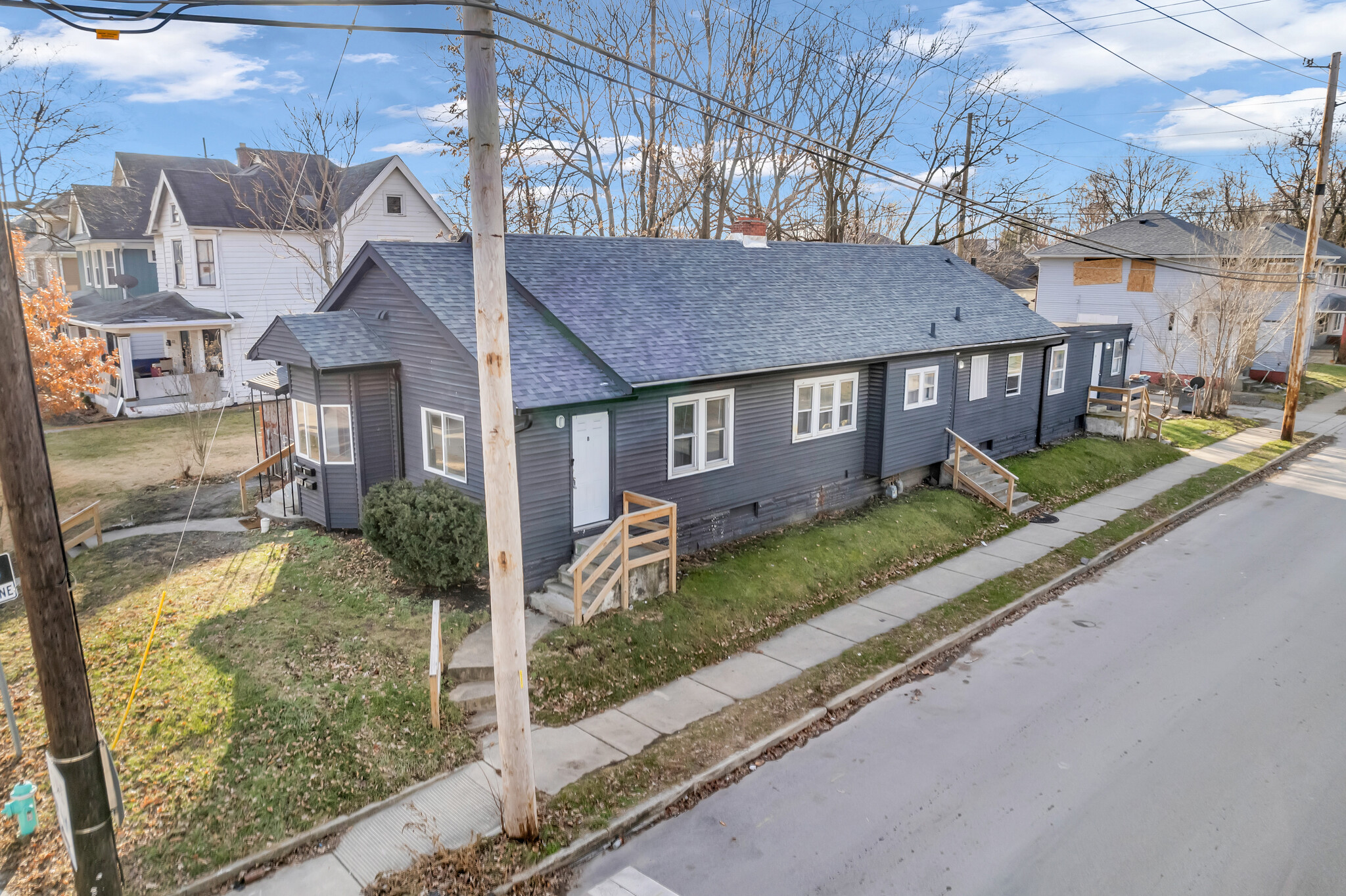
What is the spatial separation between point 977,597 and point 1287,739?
507cm

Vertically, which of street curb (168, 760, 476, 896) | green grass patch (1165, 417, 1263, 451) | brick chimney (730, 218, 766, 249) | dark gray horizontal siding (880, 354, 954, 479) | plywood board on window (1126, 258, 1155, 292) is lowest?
green grass patch (1165, 417, 1263, 451)

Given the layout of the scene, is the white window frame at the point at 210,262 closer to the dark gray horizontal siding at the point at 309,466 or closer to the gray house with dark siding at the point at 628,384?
the gray house with dark siding at the point at 628,384

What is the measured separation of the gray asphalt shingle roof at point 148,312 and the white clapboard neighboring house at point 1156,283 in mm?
36463

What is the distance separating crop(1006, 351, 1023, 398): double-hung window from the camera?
23.6m

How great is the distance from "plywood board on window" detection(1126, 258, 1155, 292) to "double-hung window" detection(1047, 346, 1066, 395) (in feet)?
54.4

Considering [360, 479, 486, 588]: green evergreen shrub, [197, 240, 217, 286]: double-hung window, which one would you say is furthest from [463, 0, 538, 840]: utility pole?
[197, 240, 217, 286]: double-hung window

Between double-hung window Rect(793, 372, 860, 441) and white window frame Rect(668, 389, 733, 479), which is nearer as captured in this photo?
white window frame Rect(668, 389, 733, 479)

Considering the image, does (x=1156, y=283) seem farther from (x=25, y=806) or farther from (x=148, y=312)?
(x=25, y=806)

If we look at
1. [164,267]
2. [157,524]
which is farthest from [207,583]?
[164,267]

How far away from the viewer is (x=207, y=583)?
1335cm

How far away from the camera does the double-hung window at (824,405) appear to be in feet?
57.1

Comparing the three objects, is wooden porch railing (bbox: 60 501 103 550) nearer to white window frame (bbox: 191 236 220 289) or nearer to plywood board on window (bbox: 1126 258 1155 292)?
white window frame (bbox: 191 236 220 289)

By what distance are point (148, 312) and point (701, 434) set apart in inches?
965

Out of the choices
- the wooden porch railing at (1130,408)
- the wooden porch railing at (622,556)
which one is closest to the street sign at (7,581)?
the wooden porch railing at (622,556)
